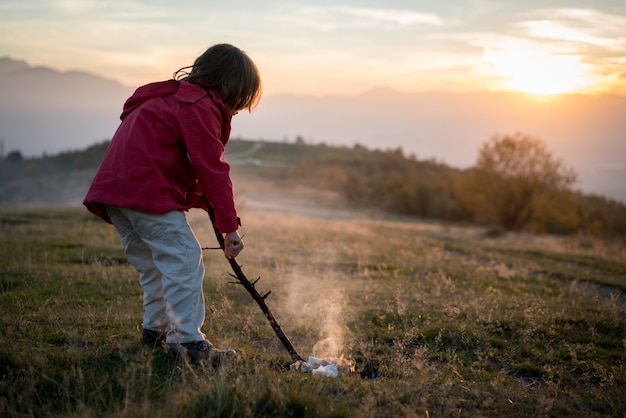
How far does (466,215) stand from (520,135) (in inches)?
471

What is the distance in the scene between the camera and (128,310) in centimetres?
506

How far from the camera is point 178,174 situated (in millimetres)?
3680

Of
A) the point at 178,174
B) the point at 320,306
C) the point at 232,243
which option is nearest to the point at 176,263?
the point at 232,243

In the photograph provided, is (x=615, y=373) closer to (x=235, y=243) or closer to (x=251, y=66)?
(x=235, y=243)

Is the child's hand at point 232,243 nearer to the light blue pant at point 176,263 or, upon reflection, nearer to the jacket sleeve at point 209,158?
the jacket sleeve at point 209,158

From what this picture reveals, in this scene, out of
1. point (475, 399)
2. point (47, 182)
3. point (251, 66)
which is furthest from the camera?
point (47, 182)

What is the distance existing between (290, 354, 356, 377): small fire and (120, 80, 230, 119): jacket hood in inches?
80.1

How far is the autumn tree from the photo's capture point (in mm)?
27609

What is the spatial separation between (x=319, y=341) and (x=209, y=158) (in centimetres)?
218

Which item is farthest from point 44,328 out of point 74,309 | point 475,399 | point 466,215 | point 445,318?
point 466,215

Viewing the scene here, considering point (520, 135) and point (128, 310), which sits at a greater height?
point (520, 135)

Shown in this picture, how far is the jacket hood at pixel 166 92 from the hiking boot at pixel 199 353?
1.77m

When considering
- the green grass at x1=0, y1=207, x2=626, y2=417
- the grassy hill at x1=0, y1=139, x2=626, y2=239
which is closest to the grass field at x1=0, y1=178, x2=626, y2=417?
the green grass at x1=0, y1=207, x2=626, y2=417

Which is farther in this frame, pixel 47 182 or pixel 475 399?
pixel 47 182
